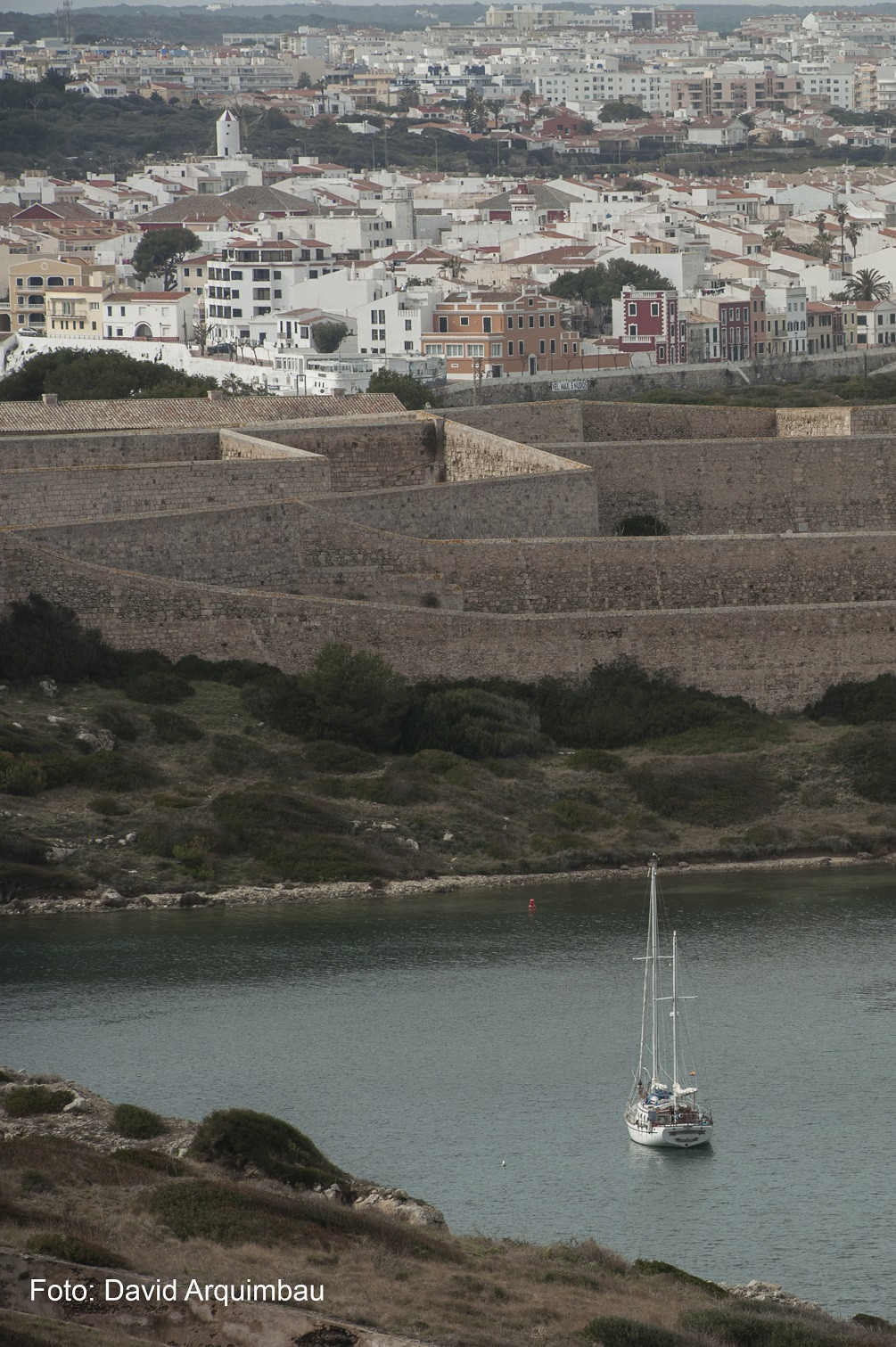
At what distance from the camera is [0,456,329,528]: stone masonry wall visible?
2858 cm

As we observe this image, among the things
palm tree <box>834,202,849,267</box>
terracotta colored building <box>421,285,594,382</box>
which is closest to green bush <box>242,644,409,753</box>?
terracotta colored building <box>421,285,594,382</box>

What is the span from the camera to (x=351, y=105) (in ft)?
622

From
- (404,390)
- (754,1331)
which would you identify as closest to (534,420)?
(404,390)

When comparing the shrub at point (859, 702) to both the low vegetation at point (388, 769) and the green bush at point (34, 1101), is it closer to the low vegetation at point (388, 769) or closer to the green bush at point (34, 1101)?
the low vegetation at point (388, 769)

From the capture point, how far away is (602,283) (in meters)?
85.5

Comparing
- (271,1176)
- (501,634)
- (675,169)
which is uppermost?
(675,169)

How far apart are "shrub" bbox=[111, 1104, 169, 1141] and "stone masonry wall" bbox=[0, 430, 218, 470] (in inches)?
486

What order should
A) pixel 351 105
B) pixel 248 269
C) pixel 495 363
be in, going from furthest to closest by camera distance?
pixel 351 105 → pixel 248 269 → pixel 495 363

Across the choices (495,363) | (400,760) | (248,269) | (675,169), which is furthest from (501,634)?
(675,169)

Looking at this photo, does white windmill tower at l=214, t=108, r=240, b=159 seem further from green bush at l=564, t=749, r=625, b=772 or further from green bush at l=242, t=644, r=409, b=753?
green bush at l=564, t=749, r=625, b=772

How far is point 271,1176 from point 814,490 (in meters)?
16.8

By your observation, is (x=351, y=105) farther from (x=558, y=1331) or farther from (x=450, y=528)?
(x=558, y=1331)

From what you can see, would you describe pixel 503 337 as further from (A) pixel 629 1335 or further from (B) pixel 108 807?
(A) pixel 629 1335

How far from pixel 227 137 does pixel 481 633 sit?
124m
